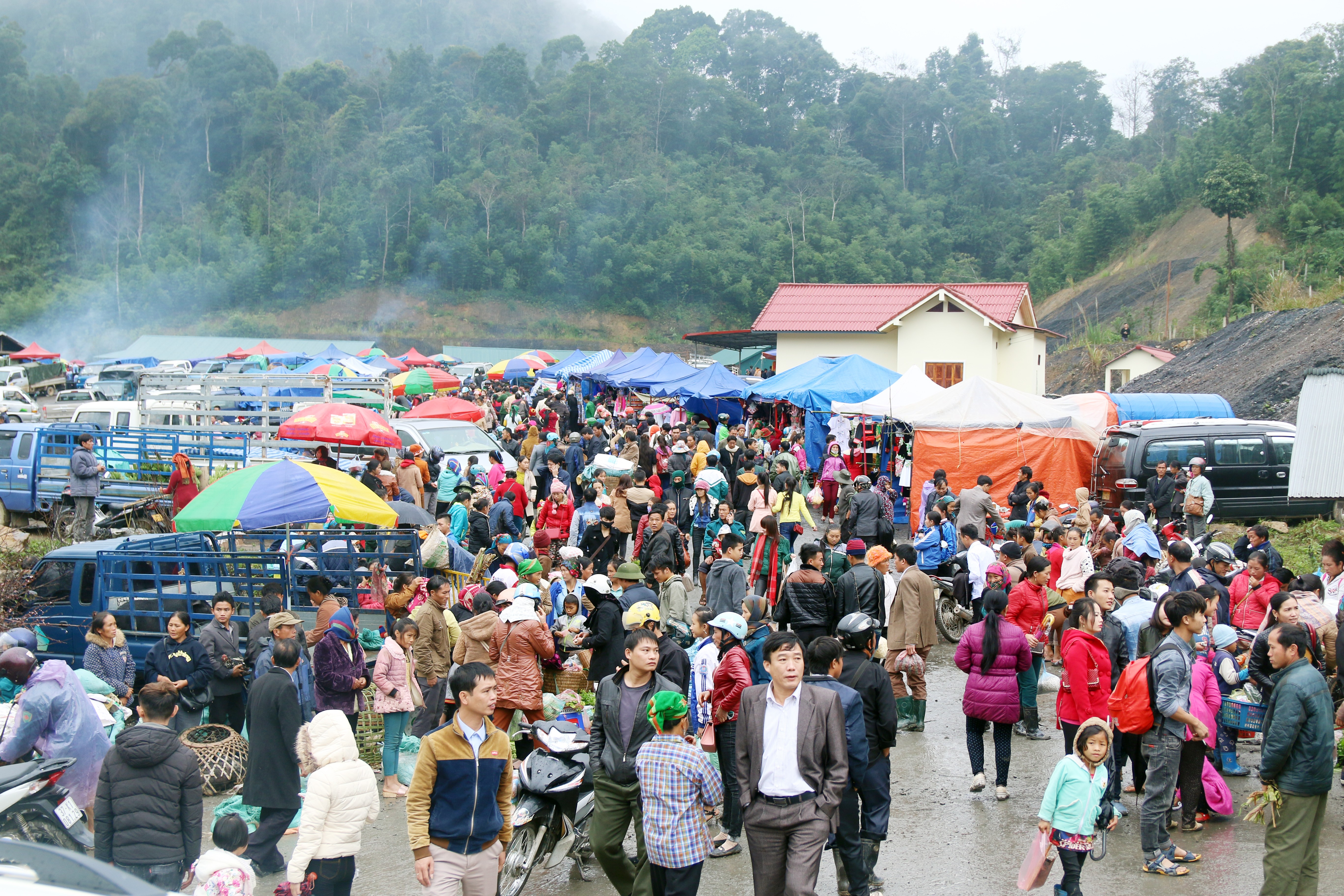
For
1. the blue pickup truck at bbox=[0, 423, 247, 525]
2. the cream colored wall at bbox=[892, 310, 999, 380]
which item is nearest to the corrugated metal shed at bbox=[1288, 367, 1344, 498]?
the blue pickup truck at bbox=[0, 423, 247, 525]

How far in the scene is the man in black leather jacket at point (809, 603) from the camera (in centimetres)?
741

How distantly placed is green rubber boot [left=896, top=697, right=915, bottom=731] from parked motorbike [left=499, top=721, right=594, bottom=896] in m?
3.04

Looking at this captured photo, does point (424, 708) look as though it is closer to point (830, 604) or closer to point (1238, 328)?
point (830, 604)

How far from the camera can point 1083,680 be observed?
20.0 ft

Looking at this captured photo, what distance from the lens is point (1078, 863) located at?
4.97 m

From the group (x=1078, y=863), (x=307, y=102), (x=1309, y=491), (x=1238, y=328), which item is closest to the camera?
(x=1078, y=863)

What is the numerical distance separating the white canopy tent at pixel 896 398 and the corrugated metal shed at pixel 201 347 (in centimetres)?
3589

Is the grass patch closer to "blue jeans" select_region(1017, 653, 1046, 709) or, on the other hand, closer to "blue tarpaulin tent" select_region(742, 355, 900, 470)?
"blue jeans" select_region(1017, 653, 1046, 709)

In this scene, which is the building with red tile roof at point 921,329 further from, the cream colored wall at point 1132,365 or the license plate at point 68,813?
the license plate at point 68,813

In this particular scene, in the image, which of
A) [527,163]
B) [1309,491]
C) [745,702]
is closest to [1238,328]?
[1309,491]

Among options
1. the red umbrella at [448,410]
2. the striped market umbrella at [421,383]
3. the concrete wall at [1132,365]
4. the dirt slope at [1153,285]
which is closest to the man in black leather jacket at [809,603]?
the red umbrella at [448,410]

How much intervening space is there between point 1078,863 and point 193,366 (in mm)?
37877

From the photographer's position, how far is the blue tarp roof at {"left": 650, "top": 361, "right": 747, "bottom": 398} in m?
22.5

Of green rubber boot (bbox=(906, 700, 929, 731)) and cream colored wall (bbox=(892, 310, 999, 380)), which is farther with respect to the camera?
cream colored wall (bbox=(892, 310, 999, 380))
